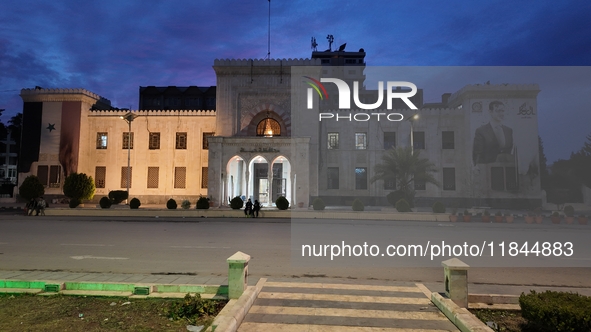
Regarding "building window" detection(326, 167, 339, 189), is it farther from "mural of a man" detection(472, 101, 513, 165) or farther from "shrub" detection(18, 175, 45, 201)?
"shrub" detection(18, 175, 45, 201)

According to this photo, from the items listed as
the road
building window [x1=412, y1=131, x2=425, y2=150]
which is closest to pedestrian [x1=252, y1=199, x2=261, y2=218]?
the road

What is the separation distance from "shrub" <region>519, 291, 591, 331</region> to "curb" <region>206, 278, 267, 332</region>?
3.90m

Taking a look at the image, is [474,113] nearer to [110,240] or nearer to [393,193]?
[393,193]

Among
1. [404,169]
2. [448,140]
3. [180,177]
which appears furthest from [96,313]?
[448,140]

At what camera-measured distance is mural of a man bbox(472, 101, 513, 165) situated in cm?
3108

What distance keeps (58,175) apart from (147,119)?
30.6ft

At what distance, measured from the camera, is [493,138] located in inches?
1233

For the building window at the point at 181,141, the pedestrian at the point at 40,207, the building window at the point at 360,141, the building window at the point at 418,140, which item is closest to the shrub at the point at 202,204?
the building window at the point at 181,141

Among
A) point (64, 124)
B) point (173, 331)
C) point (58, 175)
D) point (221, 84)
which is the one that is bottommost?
point (173, 331)

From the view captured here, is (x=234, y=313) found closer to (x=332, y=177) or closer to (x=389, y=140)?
(x=332, y=177)

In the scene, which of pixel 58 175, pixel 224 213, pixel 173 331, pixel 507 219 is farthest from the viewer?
pixel 58 175

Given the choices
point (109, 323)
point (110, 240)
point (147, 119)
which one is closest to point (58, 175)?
point (147, 119)

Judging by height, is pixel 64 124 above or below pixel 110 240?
above

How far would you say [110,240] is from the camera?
13.0m
